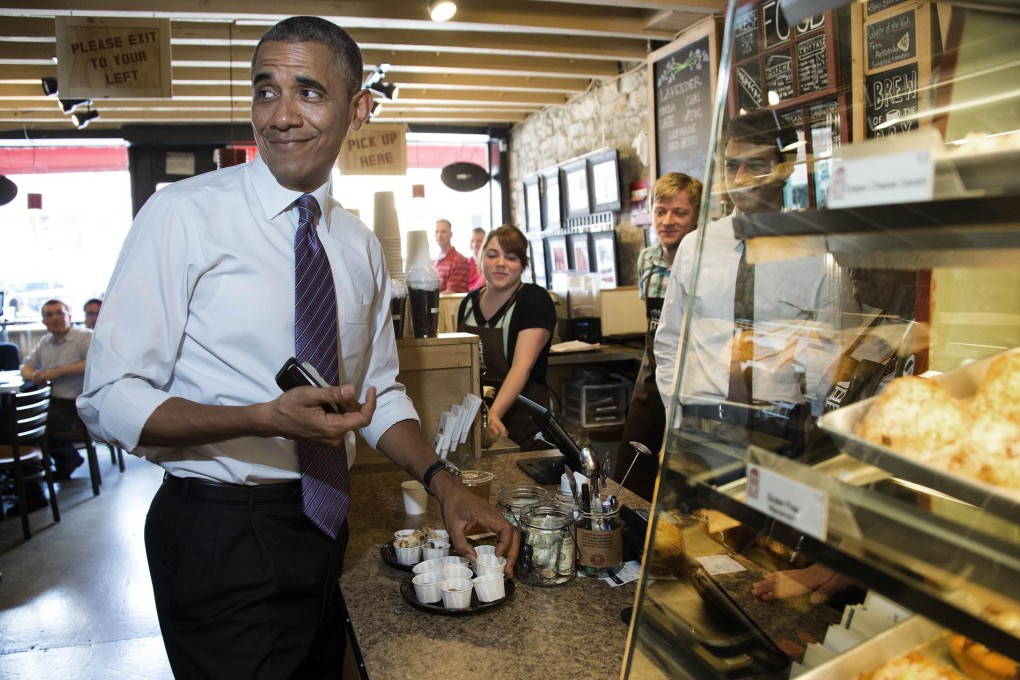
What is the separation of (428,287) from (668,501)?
1.89m

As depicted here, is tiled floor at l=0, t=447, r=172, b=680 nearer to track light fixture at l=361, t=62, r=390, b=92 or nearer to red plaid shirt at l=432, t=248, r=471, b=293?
track light fixture at l=361, t=62, r=390, b=92

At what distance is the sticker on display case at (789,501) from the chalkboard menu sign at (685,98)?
4.77m

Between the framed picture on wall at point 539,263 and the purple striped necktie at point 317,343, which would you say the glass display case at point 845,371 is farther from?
the framed picture on wall at point 539,263

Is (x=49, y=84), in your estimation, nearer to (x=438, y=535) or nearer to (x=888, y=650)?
(x=438, y=535)

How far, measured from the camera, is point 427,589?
1.48m

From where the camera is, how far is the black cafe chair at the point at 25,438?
188 inches

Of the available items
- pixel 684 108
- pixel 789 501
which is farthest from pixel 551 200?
pixel 789 501

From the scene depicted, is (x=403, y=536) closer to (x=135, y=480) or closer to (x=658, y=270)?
(x=658, y=270)

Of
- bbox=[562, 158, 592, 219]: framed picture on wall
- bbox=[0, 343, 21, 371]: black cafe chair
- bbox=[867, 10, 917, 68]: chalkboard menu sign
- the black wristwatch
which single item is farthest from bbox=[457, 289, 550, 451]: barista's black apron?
bbox=[0, 343, 21, 371]: black cafe chair

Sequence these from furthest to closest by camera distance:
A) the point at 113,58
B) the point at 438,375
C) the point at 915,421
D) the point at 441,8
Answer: the point at 441,8 < the point at 113,58 < the point at 438,375 < the point at 915,421

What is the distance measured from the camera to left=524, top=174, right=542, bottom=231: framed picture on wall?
8609 millimetres

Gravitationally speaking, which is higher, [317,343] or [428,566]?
[317,343]

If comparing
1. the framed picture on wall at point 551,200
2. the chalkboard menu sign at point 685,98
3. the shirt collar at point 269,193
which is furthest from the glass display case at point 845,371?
the framed picture on wall at point 551,200

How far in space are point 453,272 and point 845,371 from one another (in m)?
7.58
